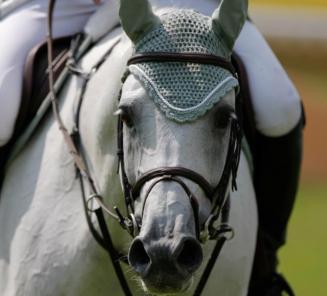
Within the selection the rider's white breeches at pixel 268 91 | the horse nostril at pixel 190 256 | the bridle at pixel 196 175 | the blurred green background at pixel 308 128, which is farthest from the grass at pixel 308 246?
the horse nostril at pixel 190 256

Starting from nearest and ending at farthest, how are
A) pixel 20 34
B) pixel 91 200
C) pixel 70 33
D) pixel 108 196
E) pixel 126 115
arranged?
pixel 126 115 → pixel 108 196 → pixel 91 200 → pixel 20 34 → pixel 70 33

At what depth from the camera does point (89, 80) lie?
587 cm

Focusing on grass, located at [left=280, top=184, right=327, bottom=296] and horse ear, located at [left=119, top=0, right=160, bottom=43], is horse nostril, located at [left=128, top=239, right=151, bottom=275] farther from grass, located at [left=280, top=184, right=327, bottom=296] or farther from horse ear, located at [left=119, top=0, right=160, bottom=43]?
grass, located at [left=280, top=184, right=327, bottom=296]

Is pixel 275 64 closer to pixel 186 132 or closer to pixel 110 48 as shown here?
pixel 110 48

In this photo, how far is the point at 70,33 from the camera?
651 centimetres

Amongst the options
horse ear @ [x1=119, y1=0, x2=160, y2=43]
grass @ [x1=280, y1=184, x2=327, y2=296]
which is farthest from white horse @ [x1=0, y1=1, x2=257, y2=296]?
grass @ [x1=280, y1=184, x2=327, y2=296]

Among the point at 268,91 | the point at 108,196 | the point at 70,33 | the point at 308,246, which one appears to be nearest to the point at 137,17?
the point at 108,196

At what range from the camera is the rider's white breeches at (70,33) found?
19.9 ft

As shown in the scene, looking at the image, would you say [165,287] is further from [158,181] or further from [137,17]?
[137,17]

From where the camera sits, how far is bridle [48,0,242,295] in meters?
4.71

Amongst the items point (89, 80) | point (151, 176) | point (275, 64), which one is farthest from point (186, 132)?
point (275, 64)

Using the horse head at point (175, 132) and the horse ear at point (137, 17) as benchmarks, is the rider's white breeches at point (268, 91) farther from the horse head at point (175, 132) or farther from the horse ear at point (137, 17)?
the horse ear at point (137, 17)

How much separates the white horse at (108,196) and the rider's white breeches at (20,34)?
18cm

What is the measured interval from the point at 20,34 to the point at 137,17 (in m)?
1.45
